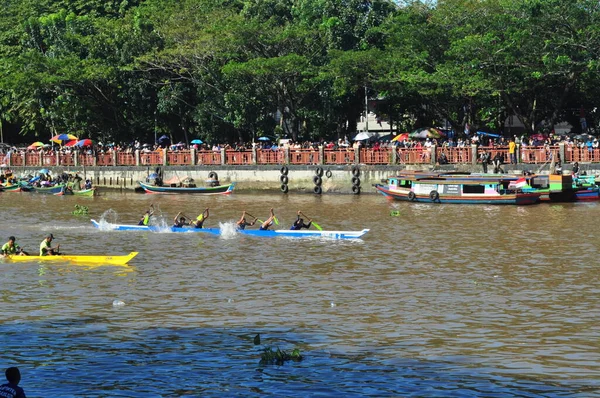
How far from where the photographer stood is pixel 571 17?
48.1 meters

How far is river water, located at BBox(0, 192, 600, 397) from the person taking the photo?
1650cm

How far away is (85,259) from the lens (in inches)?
1155

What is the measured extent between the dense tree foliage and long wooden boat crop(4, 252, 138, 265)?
26.4 m

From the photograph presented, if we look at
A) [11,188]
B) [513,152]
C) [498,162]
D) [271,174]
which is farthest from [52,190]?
[513,152]

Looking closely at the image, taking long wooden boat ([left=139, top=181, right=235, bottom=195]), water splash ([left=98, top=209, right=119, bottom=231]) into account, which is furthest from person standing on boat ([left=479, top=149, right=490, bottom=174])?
water splash ([left=98, top=209, right=119, bottom=231])

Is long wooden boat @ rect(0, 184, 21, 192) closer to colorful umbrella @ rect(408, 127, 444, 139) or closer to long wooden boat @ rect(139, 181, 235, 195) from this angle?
long wooden boat @ rect(139, 181, 235, 195)

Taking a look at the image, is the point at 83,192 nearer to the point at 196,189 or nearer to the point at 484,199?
the point at 196,189

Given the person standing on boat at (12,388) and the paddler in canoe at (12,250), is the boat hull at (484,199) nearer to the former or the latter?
the paddler in canoe at (12,250)

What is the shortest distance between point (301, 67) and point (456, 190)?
13950 mm

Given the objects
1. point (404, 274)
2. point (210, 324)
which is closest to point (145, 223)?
point (404, 274)

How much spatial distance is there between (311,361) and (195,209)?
31.0 meters

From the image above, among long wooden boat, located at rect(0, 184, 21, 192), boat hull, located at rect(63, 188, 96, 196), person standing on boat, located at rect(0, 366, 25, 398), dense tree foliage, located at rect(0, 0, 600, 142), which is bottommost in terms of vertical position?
person standing on boat, located at rect(0, 366, 25, 398)

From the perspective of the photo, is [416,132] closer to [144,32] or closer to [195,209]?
[195,209]

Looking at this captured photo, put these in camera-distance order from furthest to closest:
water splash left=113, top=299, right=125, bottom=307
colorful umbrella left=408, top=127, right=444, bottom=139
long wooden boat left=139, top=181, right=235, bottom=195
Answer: colorful umbrella left=408, top=127, right=444, bottom=139
long wooden boat left=139, top=181, right=235, bottom=195
water splash left=113, top=299, right=125, bottom=307
